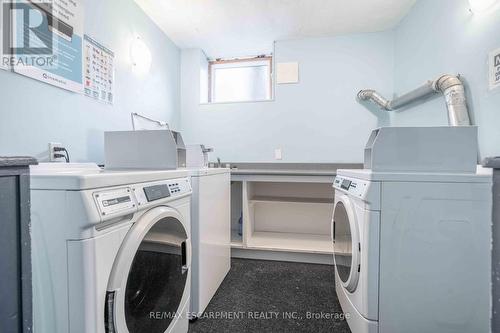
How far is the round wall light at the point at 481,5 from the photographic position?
125 centimetres

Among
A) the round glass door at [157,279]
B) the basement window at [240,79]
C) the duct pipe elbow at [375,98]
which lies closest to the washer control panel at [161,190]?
the round glass door at [157,279]

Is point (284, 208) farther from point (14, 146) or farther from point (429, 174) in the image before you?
point (14, 146)

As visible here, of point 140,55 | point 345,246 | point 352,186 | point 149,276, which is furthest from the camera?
point 140,55

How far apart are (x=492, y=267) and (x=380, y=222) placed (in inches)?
16.9

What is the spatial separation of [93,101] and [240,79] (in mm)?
1709

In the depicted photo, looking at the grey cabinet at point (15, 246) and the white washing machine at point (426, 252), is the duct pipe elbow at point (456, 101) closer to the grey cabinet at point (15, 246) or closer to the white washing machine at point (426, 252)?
the white washing machine at point (426, 252)

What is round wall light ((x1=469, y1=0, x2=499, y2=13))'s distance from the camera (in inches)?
49.3

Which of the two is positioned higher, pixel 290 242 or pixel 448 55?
pixel 448 55

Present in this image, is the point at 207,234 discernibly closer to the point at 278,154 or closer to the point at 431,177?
the point at 431,177

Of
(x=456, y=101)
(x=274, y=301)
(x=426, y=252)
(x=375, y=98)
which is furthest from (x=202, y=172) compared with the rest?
(x=375, y=98)

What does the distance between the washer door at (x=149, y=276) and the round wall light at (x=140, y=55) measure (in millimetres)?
1552

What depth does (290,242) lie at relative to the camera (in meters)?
2.21

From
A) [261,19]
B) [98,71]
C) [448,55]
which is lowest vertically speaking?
[98,71]

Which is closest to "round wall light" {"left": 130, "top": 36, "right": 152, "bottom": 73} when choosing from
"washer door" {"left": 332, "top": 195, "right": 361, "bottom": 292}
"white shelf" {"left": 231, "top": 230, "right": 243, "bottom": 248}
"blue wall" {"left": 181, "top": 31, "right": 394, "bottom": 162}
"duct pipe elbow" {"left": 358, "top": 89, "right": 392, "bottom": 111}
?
"blue wall" {"left": 181, "top": 31, "right": 394, "bottom": 162}
